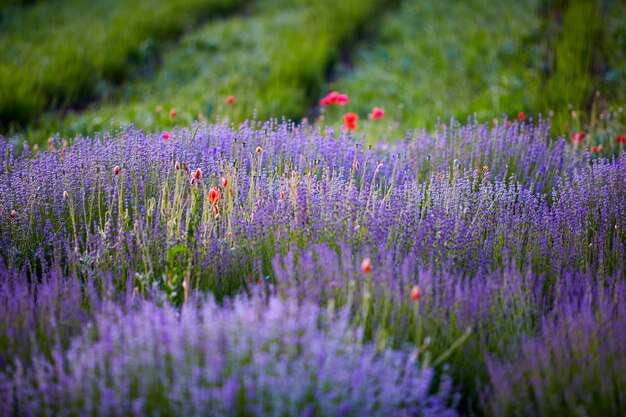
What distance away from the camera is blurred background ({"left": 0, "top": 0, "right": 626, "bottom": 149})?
564 cm

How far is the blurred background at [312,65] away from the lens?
18.5ft

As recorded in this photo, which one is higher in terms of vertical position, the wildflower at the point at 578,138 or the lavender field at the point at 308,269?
the wildflower at the point at 578,138

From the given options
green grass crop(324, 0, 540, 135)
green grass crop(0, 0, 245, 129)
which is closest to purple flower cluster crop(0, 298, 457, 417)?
green grass crop(324, 0, 540, 135)

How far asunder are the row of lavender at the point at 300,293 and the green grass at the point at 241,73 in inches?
58.8

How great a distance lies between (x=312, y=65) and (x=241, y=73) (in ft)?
3.10

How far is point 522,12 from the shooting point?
9.23 metres

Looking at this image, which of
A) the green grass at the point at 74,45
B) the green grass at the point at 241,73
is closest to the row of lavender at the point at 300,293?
the green grass at the point at 241,73

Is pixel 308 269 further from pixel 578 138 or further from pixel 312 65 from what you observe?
pixel 312 65

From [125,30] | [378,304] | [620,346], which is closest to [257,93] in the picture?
[125,30]

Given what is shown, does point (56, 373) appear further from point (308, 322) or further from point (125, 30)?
point (125, 30)

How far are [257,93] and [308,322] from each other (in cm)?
480

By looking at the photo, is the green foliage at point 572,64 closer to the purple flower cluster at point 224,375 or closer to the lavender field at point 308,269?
the lavender field at point 308,269

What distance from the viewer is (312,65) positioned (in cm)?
754

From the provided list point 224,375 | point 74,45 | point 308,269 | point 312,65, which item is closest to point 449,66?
point 312,65
